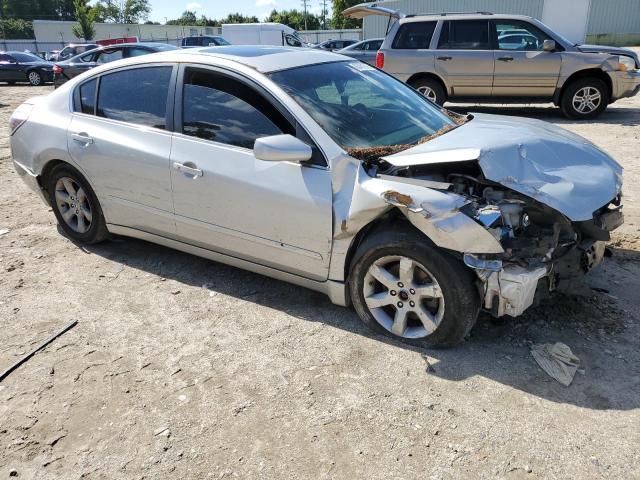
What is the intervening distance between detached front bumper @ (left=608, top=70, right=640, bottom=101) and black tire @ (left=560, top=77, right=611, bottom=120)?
157 millimetres

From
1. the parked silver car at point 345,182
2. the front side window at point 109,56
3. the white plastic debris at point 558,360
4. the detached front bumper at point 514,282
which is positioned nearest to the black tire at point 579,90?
the parked silver car at point 345,182

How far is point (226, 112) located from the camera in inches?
144

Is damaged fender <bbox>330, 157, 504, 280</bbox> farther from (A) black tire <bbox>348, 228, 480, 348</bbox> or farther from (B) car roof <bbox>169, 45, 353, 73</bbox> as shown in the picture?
(B) car roof <bbox>169, 45, 353, 73</bbox>

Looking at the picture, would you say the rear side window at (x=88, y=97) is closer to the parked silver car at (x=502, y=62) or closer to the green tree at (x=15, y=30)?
the parked silver car at (x=502, y=62)

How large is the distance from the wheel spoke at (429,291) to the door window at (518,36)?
8.45 meters

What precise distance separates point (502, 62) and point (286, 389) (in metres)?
8.92

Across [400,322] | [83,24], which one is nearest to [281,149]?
[400,322]

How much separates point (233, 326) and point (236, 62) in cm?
177

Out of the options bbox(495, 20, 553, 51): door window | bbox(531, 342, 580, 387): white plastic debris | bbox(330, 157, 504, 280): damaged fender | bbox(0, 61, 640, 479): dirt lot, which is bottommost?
bbox(0, 61, 640, 479): dirt lot

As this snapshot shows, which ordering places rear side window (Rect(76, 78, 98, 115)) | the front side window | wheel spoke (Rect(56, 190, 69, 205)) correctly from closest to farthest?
rear side window (Rect(76, 78, 98, 115))
wheel spoke (Rect(56, 190, 69, 205))
the front side window

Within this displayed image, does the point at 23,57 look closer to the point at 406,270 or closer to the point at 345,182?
the point at 345,182

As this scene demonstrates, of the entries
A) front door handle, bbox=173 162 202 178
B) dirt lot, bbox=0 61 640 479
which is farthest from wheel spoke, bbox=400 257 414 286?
front door handle, bbox=173 162 202 178

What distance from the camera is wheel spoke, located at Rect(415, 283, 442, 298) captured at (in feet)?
9.95

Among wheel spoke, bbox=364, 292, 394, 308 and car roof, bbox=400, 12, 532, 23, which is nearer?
wheel spoke, bbox=364, 292, 394, 308
